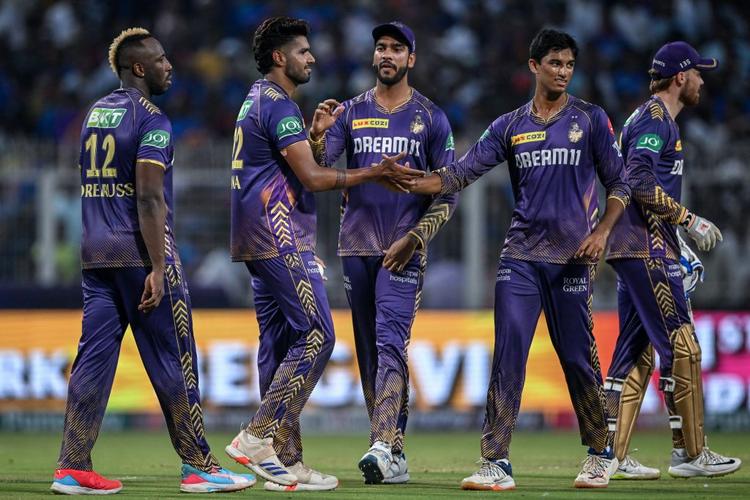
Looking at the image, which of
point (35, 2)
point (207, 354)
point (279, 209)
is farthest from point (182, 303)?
point (35, 2)

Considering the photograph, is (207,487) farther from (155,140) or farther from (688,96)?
(688,96)

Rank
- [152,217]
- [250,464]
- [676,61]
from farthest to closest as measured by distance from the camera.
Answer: [676,61], [250,464], [152,217]

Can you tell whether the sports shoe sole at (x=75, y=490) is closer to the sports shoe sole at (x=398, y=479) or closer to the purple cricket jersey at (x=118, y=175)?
the purple cricket jersey at (x=118, y=175)

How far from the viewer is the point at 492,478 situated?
8562 mm

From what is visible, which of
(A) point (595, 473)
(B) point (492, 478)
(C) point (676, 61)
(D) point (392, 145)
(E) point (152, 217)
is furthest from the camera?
(C) point (676, 61)

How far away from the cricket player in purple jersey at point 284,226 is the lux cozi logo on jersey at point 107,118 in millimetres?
799

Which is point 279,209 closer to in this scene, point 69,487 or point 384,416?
point 384,416

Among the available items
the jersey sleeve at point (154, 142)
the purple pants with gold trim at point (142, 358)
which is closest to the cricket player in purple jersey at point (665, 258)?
the purple pants with gold trim at point (142, 358)

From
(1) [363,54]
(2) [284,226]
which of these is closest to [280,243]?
(2) [284,226]

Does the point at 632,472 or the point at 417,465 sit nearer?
the point at 632,472

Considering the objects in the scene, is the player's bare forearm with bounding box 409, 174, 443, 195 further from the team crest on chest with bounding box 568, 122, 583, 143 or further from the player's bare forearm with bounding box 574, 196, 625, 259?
the player's bare forearm with bounding box 574, 196, 625, 259

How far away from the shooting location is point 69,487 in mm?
8352

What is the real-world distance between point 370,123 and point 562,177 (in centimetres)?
149

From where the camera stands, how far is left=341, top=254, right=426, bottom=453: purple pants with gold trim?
8.98m
